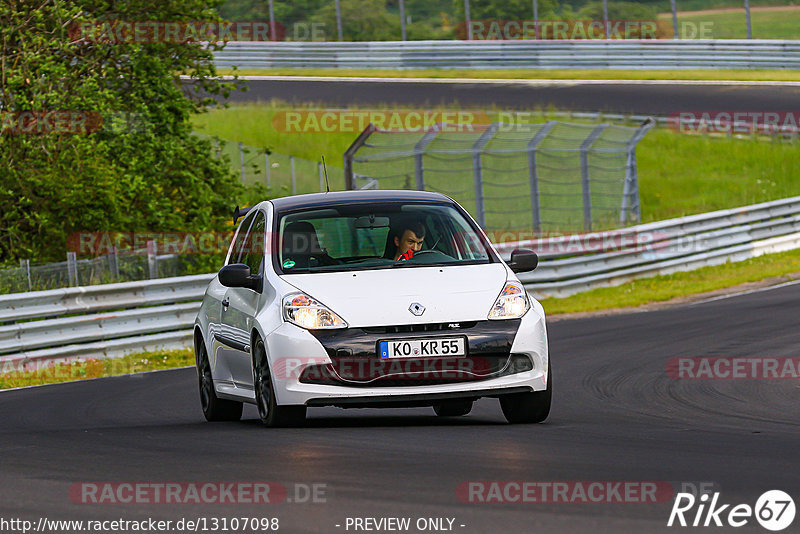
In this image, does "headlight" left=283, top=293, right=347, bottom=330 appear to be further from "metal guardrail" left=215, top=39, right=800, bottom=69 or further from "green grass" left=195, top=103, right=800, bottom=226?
"metal guardrail" left=215, top=39, right=800, bottom=69

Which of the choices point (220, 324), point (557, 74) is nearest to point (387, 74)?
point (557, 74)

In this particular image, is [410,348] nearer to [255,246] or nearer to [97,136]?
[255,246]

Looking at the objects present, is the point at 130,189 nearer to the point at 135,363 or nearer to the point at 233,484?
the point at 135,363

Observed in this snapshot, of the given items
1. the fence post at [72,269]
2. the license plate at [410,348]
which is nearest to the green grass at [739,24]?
the fence post at [72,269]

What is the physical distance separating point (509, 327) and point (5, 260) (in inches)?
570

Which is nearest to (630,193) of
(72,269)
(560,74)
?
(72,269)

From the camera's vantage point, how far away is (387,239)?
9750mm

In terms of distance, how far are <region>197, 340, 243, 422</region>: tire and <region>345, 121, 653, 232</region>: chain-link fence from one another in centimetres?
1122

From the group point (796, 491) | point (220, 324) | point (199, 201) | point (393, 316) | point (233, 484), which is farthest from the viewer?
point (199, 201)

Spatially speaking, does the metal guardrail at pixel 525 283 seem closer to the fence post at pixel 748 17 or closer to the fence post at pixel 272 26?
the fence post at pixel 748 17

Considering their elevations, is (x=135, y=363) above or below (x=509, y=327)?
below

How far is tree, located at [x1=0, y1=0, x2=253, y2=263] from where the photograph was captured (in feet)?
68.8

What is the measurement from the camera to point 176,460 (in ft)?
24.4
